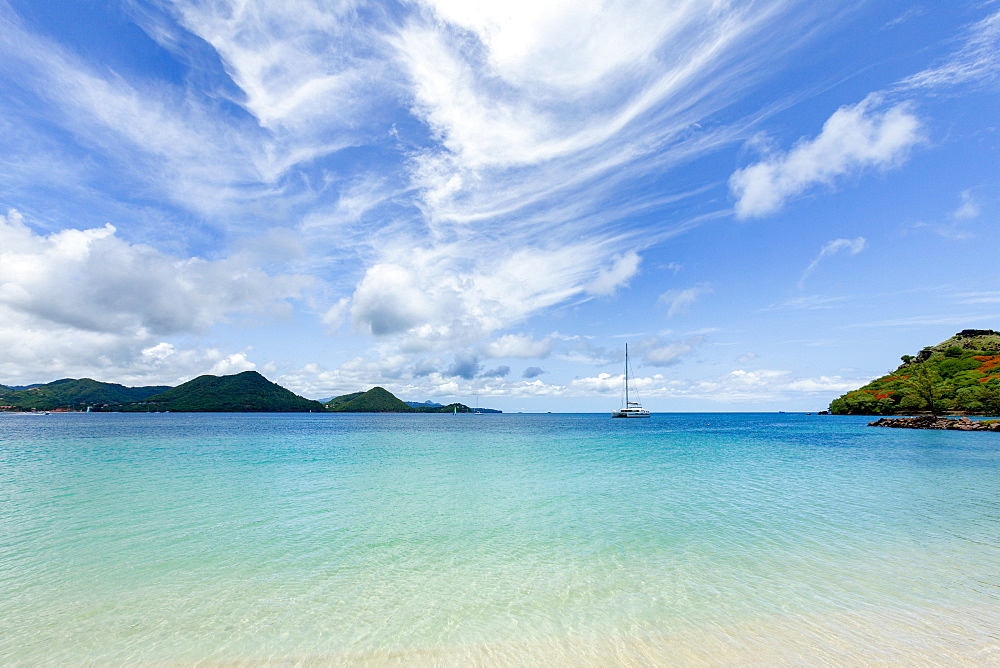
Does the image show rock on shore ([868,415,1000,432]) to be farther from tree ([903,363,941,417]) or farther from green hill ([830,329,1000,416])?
green hill ([830,329,1000,416])

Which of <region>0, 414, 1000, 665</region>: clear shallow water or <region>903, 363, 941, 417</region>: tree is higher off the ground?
<region>903, 363, 941, 417</region>: tree

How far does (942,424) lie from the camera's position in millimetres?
73500

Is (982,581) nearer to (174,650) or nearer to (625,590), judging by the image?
(625,590)

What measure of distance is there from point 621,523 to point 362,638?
10.7 metres

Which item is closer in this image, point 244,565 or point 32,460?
point 244,565

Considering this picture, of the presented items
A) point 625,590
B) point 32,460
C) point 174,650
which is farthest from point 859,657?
point 32,460

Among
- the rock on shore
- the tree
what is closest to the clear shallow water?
the rock on shore

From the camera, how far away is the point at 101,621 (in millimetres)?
8727

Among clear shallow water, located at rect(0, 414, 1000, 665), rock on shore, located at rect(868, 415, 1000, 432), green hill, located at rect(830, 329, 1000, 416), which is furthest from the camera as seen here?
green hill, located at rect(830, 329, 1000, 416)

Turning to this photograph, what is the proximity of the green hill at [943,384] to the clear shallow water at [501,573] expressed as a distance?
115 metres

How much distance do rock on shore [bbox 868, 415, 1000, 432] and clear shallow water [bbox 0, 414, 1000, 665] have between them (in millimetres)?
61649

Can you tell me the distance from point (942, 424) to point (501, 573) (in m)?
95.6

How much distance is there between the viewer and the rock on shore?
6611 centimetres

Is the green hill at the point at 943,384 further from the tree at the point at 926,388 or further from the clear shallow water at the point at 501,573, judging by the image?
the clear shallow water at the point at 501,573
